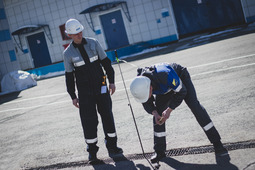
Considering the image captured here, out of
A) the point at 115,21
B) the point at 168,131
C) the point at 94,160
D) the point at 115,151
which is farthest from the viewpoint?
the point at 115,21

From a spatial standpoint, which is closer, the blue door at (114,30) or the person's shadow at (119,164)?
the person's shadow at (119,164)

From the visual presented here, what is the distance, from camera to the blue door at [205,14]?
19094 millimetres

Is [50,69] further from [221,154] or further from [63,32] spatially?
[221,154]

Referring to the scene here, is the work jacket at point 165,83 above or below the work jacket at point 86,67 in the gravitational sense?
below

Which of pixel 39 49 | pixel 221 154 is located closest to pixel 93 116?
pixel 221 154

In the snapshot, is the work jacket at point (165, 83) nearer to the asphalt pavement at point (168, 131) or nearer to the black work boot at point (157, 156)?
the black work boot at point (157, 156)

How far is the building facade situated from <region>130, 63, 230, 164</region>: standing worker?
47.7 ft

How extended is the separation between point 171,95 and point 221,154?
985mm

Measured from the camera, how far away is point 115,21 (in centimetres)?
2144

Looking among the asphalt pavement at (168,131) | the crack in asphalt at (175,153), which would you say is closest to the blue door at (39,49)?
the asphalt pavement at (168,131)

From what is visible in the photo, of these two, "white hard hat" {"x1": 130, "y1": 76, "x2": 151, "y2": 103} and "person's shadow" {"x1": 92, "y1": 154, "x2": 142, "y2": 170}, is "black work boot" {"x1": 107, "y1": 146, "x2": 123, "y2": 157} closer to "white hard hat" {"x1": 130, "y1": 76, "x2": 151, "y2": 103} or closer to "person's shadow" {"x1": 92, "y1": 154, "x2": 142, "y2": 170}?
"person's shadow" {"x1": 92, "y1": 154, "x2": 142, "y2": 170}

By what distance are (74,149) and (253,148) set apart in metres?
3.06

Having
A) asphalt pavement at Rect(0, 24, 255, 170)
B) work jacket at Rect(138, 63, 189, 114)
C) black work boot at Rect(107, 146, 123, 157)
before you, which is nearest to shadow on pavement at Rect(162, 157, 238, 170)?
asphalt pavement at Rect(0, 24, 255, 170)

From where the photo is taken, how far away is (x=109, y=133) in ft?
15.6
